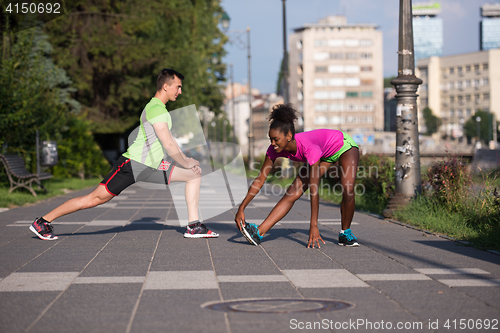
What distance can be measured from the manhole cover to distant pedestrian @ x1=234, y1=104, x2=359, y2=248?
228 centimetres

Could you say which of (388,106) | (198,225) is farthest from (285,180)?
(388,106)

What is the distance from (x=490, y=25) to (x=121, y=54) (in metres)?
175

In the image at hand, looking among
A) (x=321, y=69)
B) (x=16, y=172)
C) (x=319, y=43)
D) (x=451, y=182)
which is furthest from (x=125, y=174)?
(x=321, y=69)

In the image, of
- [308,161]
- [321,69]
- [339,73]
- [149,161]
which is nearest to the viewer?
[308,161]

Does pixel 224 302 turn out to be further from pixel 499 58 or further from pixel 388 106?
pixel 388 106

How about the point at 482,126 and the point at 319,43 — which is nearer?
the point at 482,126

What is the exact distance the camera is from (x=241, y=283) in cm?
510

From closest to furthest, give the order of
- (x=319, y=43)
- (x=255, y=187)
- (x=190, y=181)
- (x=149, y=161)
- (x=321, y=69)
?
A: (x=255, y=187), (x=149, y=161), (x=190, y=181), (x=319, y=43), (x=321, y=69)

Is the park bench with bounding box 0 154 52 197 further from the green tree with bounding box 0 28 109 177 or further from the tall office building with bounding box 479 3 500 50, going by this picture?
the tall office building with bounding box 479 3 500 50

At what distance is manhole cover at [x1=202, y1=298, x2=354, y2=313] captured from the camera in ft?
13.6

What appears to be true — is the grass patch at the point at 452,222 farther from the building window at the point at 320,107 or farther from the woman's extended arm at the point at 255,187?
the building window at the point at 320,107

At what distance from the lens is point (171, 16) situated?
27.9 meters

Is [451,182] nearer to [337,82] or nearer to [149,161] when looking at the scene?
[149,161]

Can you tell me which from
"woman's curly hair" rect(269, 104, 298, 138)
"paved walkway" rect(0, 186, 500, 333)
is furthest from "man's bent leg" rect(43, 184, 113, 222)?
"woman's curly hair" rect(269, 104, 298, 138)
